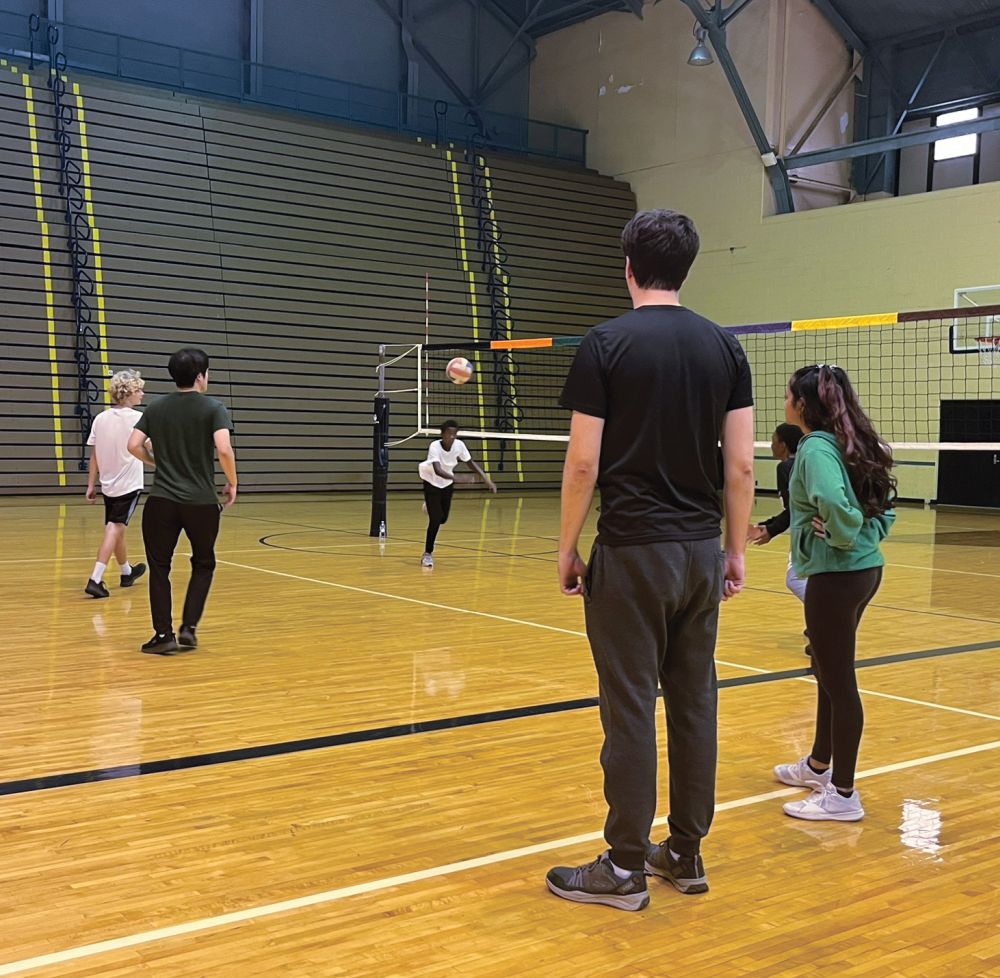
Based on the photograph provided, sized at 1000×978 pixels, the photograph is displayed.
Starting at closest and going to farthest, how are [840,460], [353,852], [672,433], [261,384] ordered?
[672,433] → [353,852] → [840,460] → [261,384]

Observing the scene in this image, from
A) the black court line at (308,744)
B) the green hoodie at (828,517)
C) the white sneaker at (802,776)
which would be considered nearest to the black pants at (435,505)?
the black court line at (308,744)

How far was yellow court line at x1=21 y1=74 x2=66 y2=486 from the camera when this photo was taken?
56.0 ft

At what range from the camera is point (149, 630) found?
22.6 ft

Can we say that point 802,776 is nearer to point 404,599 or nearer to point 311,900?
point 311,900

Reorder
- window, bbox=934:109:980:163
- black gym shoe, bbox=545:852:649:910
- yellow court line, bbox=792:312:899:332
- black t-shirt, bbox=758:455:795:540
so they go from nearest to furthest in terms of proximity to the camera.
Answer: black gym shoe, bbox=545:852:649:910, black t-shirt, bbox=758:455:795:540, yellow court line, bbox=792:312:899:332, window, bbox=934:109:980:163

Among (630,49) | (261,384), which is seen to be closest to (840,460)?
(261,384)

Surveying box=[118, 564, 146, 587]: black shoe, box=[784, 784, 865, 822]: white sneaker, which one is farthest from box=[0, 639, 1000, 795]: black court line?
box=[118, 564, 146, 587]: black shoe

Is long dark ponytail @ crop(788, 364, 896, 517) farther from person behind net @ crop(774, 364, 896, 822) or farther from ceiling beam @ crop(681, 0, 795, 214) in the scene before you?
ceiling beam @ crop(681, 0, 795, 214)

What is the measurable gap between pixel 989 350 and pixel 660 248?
50.9ft

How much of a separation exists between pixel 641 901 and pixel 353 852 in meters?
0.86

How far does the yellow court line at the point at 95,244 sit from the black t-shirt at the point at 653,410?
15.9 metres

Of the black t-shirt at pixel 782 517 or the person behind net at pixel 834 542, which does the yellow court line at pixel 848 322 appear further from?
the person behind net at pixel 834 542

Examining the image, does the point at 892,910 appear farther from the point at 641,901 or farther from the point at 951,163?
the point at 951,163

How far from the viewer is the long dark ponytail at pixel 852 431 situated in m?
3.59
